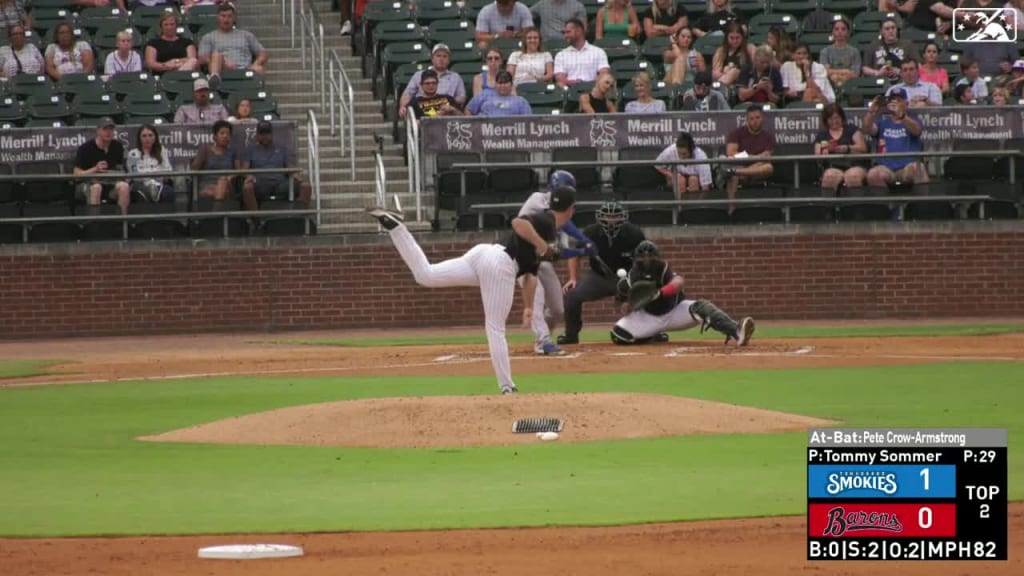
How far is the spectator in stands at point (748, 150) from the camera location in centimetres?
2495

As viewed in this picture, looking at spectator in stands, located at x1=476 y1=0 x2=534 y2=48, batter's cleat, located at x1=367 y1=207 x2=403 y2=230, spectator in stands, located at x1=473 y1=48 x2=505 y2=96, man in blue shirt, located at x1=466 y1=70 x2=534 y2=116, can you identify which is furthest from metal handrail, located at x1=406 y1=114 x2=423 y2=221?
batter's cleat, located at x1=367 y1=207 x2=403 y2=230

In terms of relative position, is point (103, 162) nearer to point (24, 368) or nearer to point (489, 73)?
point (24, 368)

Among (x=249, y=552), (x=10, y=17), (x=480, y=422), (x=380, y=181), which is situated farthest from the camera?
(x=10, y=17)

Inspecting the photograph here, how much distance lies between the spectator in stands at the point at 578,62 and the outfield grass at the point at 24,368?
30.4 ft

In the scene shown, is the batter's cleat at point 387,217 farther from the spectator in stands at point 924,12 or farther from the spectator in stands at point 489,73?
the spectator in stands at point 924,12

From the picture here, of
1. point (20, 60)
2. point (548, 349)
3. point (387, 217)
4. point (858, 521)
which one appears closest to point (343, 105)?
point (20, 60)

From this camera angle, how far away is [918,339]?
21.5 meters

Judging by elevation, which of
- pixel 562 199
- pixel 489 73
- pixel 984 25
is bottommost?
pixel 562 199

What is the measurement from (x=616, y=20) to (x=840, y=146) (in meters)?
4.47

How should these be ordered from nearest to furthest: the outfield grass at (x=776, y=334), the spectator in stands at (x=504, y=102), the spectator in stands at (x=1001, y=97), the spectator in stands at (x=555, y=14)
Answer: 1. the outfield grass at (x=776, y=334)
2. the spectator in stands at (x=504, y=102)
3. the spectator in stands at (x=1001, y=97)
4. the spectator in stands at (x=555, y=14)

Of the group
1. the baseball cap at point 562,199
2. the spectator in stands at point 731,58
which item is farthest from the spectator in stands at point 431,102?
the baseball cap at point 562,199

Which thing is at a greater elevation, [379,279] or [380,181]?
[380,181]

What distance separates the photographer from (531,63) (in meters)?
26.5

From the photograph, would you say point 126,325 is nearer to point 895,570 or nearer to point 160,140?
point 160,140
